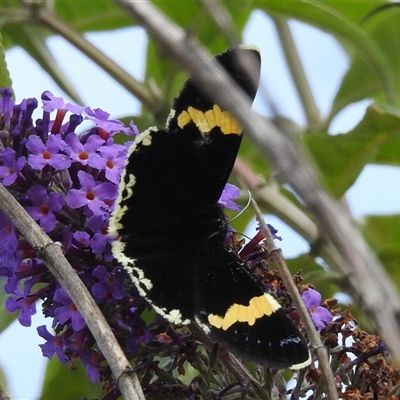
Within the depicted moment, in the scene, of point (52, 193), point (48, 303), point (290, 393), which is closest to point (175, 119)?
point (52, 193)

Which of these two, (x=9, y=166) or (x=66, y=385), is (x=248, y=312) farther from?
(x=66, y=385)

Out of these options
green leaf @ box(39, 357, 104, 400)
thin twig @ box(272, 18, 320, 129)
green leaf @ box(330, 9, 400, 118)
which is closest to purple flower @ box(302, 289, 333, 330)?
green leaf @ box(39, 357, 104, 400)

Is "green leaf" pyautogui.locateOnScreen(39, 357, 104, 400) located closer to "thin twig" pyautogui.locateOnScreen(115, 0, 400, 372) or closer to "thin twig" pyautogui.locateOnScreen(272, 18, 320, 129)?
"thin twig" pyautogui.locateOnScreen(272, 18, 320, 129)

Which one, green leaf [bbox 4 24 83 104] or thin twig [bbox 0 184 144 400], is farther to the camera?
green leaf [bbox 4 24 83 104]

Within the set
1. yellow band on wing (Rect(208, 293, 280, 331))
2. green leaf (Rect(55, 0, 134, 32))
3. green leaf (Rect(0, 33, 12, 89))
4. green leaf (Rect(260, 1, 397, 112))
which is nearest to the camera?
yellow band on wing (Rect(208, 293, 280, 331))

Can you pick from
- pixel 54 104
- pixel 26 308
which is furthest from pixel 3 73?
pixel 26 308
